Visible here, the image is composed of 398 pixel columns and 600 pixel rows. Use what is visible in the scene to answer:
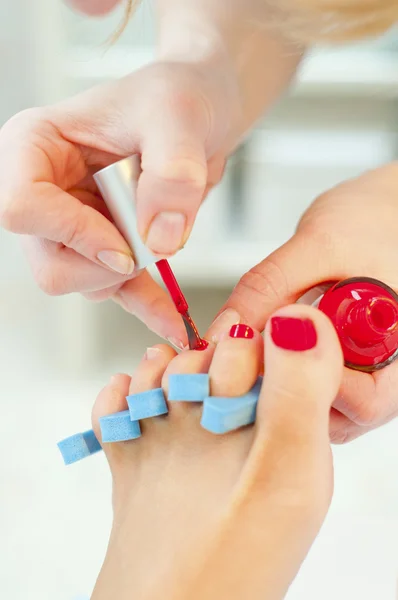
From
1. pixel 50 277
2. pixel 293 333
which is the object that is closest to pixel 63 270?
pixel 50 277

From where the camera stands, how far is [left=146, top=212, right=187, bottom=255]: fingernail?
0.52 m

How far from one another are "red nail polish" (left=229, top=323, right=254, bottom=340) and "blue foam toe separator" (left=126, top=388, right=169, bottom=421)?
8 centimetres

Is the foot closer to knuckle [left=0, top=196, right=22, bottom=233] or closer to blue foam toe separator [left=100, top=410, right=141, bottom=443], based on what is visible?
blue foam toe separator [left=100, top=410, right=141, bottom=443]

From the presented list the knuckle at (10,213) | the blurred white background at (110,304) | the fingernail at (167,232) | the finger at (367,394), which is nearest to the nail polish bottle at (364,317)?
the finger at (367,394)

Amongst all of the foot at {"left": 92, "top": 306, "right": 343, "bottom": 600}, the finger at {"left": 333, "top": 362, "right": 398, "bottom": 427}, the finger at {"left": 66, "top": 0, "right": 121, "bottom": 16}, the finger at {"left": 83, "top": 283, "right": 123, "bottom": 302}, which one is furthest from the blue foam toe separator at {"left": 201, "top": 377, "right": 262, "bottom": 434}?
the finger at {"left": 66, "top": 0, "right": 121, "bottom": 16}

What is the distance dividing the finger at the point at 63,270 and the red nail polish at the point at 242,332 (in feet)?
0.42

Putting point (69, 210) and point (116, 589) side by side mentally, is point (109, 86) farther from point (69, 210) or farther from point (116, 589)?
point (116, 589)

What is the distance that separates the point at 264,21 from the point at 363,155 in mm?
667

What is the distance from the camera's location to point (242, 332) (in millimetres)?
543

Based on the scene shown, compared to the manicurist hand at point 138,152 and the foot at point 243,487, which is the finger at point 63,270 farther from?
the foot at point 243,487

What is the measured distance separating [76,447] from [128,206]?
207mm

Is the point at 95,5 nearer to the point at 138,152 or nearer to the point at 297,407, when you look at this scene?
the point at 138,152

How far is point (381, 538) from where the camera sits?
0.81 m

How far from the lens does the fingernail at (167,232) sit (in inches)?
20.6
